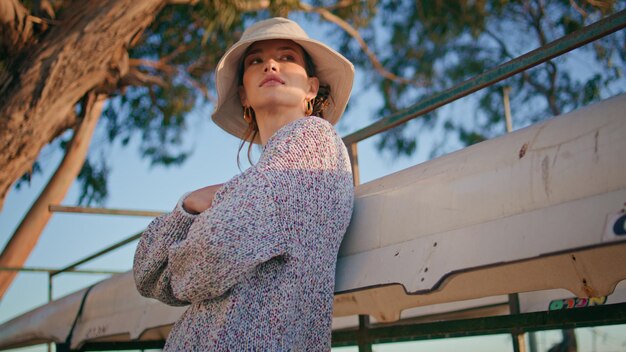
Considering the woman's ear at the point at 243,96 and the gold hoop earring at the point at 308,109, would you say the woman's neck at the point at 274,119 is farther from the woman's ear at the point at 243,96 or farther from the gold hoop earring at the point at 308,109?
the woman's ear at the point at 243,96

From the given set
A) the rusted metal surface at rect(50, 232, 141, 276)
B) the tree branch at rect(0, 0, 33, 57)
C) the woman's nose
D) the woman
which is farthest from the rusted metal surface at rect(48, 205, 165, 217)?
the woman

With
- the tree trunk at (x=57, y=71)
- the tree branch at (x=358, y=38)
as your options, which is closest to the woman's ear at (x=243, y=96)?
the tree trunk at (x=57, y=71)

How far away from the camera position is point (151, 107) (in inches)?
404

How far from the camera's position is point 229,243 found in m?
1.58

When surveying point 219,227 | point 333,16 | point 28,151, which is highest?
point 333,16

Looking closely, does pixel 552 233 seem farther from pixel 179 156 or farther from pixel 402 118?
pixel 179 156

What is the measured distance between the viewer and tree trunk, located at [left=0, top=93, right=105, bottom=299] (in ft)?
26.5

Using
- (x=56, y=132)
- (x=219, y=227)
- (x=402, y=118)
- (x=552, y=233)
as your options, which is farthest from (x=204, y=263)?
(x=56, y=132)

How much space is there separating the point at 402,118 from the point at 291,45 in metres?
0.49

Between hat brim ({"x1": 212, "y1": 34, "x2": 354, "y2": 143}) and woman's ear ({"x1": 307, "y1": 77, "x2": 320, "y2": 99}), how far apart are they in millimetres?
65

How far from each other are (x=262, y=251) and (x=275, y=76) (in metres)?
0.67

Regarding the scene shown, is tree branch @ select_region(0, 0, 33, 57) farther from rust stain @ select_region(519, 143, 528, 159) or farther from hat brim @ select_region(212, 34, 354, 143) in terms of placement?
rust stain @ select_region(519, 143, 528, 159)

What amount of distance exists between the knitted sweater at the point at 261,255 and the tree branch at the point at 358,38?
792cm

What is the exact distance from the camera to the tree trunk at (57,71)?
19.1 feet
